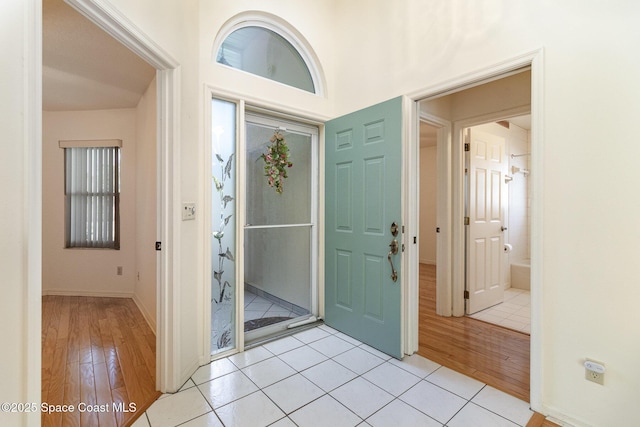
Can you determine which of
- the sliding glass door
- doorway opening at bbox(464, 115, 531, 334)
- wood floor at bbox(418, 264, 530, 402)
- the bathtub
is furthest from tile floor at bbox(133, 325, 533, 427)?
the bathtub

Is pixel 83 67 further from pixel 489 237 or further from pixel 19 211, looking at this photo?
pixel 489 237

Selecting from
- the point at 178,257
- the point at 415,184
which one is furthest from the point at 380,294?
the point at 178,257

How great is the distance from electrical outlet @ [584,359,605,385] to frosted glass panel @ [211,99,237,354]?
2307 mm

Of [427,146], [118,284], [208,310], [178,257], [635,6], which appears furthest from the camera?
[427,146]

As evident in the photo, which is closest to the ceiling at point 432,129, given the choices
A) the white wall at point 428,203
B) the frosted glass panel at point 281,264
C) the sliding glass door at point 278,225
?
the white wall at point 428,203

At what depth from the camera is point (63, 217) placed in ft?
13.6

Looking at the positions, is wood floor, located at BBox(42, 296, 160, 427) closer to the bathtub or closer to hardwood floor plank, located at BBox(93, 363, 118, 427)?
hardwood floor plank, located at BBox(93, 363, 118, 427)

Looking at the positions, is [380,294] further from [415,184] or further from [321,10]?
[321,10]

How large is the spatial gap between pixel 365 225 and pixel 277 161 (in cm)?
104

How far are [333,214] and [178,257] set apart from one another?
1.44 metres

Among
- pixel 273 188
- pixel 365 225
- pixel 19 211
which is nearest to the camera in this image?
pixel 19 211

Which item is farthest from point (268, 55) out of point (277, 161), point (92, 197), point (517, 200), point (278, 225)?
point (517, 200)

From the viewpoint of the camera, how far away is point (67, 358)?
7.75ft

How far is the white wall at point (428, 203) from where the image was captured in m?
6.36
